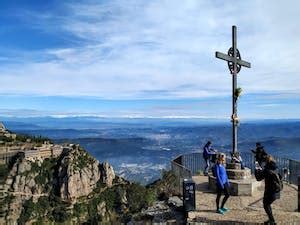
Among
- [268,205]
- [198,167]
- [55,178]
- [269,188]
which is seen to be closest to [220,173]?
[269,188]

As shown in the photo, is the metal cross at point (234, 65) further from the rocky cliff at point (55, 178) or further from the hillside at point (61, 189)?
the rocky cliff at point (55, 178)

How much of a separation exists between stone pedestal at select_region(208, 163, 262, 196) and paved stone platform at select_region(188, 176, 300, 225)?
24cm

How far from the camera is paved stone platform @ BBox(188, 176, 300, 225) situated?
39.1 feet

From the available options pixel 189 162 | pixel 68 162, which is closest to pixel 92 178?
pixel 68 162

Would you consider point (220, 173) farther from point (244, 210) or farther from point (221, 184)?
point (244, 210)

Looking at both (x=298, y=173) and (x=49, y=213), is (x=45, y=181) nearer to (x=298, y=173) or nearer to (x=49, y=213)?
(x=49, y=213)

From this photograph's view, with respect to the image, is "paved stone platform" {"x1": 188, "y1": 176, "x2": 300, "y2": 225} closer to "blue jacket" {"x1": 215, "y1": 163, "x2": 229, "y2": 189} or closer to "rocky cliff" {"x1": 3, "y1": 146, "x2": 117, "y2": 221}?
"blue jacket" {"x1": 215, "y1": 163, "x2": 229, "y2": 189}

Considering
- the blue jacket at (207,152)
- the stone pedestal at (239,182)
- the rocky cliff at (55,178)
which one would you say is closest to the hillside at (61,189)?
the rocky cliff at (55,178)

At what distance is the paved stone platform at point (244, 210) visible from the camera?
1192 centimetres

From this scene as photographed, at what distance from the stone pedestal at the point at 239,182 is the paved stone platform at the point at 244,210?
240mm

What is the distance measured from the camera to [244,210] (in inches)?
521

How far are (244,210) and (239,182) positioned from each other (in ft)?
7.42

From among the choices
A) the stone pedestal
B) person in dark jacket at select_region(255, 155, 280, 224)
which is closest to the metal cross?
the stone pedestal

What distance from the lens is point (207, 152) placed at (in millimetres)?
18547
